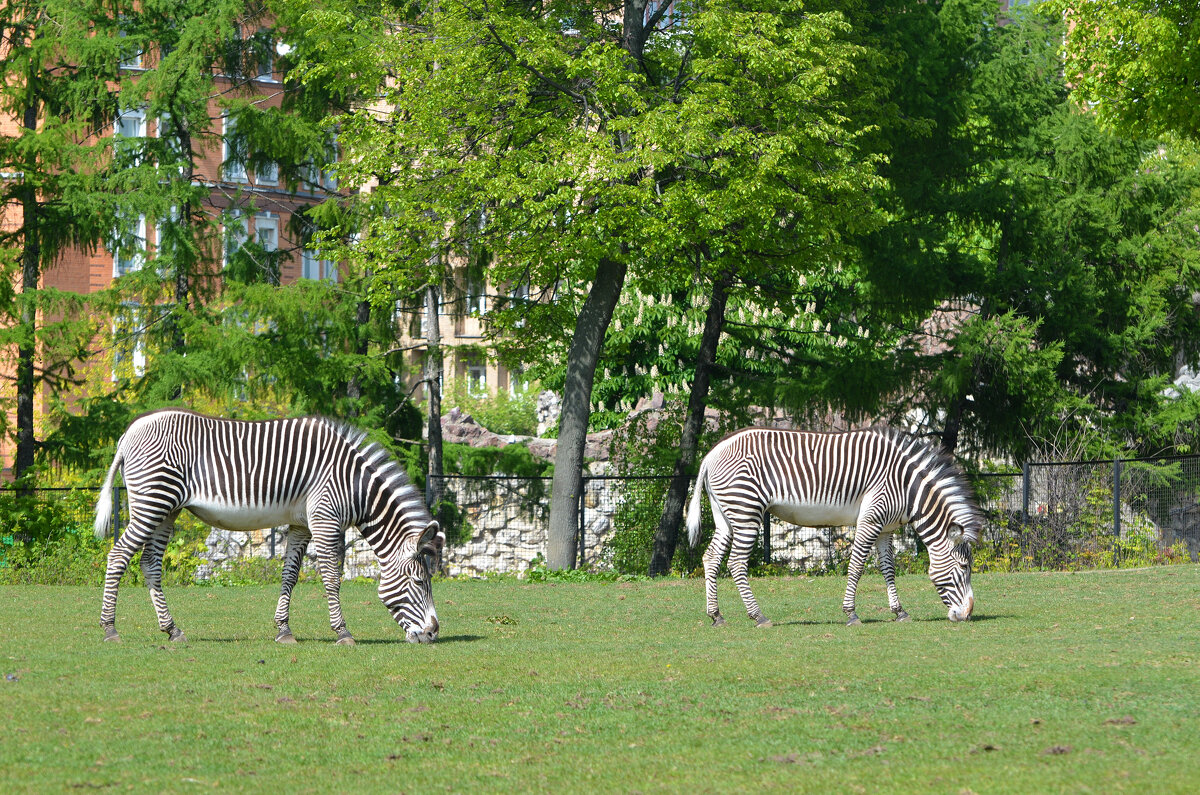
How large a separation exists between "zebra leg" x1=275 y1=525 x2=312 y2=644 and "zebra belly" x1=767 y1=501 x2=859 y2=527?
17.7 ft

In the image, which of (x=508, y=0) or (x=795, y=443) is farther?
(x=508, y=0)

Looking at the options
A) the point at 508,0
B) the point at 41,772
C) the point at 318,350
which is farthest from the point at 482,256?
the point at 41,772

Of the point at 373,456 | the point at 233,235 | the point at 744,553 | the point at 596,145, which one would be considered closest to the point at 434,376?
the point at 233,235

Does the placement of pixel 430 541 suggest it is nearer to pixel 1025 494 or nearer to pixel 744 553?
pixel 744 553

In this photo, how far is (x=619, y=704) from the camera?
939cm

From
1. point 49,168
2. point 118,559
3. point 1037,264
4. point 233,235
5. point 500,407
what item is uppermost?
point 49,168

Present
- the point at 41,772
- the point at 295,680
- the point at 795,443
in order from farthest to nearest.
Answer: the point at 795,443 < the point at 295,680 < the point at 41,772

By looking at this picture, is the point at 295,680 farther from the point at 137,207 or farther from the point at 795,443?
the point at 137,207

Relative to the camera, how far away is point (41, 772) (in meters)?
7.18

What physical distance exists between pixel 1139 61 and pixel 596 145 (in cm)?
991

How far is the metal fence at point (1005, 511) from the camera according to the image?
23.9 metres

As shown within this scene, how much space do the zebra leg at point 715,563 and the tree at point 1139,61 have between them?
13391 millimetres

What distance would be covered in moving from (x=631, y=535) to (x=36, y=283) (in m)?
15.3

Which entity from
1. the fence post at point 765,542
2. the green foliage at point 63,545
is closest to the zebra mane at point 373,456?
the green foliage at point 63,545
